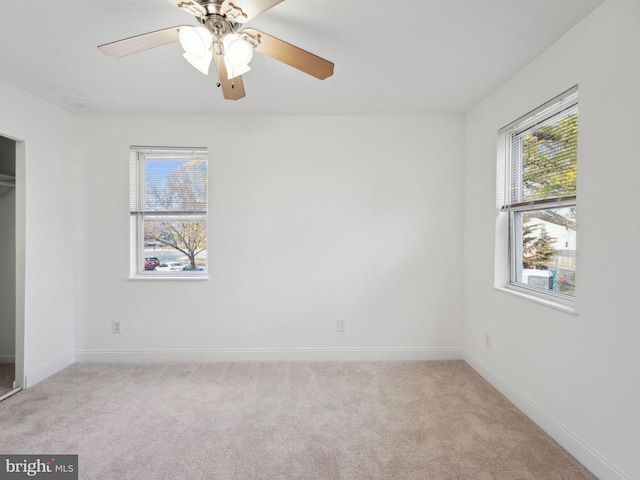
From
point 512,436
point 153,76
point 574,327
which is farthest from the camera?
point 153,76

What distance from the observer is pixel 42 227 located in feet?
9.25

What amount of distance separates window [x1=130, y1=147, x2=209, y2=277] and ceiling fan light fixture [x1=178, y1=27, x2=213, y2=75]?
1.84 metres

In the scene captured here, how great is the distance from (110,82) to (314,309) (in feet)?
8.58

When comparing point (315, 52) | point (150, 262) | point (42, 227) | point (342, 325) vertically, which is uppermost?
point (315, 52)

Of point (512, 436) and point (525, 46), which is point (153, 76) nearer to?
point (525, 46)

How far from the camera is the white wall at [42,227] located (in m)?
2.65

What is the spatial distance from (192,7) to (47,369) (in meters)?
3.24

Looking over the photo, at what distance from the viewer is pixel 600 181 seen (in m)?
1.69

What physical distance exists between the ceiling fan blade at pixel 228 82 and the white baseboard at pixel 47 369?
2869 millimetres

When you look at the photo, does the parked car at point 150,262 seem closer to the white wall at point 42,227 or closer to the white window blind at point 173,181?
the white window blind at point 173,181

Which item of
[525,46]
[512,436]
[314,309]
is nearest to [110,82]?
[314,309]

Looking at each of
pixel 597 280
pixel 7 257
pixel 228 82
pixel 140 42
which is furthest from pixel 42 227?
pixel 597 280

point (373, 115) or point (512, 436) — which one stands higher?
point (373, 115)

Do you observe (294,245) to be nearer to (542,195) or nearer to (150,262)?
(150,262)
